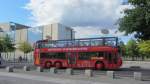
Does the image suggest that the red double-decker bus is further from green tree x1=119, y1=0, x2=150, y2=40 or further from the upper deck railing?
green tree x1=119, y1=0, x2=150, y2=40

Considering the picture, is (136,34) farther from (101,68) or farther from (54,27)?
(54,27)

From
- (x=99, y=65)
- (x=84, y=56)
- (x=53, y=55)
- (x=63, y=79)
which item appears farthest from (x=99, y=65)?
(x=63, y=79)

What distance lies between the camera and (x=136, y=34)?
26.4m

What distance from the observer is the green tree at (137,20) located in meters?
22.1

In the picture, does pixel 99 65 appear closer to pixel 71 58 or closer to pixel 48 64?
pixel 71 58

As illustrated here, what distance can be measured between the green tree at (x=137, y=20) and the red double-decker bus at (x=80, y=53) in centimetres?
1469

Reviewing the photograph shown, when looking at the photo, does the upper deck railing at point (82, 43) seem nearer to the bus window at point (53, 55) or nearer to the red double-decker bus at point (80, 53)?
the red double-decker bus at point (80, 53)

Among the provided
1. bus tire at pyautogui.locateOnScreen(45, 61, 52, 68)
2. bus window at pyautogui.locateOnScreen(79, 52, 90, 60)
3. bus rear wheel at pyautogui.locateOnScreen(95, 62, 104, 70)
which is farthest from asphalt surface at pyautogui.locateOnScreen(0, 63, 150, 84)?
bus tire at pyautogui.locateOnScreen(45, 61, 52, 68)

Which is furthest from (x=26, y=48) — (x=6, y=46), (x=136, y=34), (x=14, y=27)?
(x=136, y=34)

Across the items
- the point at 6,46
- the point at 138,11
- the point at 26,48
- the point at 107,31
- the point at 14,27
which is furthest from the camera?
the point at 14,27

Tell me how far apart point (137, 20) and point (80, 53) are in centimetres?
1962

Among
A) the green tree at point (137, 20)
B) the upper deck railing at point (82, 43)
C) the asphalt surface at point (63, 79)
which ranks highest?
the green tree at point (137, 20)

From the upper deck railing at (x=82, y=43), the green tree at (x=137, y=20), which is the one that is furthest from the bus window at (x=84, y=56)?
the green tree at (x=137, y=20)

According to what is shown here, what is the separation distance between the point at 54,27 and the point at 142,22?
9677cm
